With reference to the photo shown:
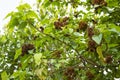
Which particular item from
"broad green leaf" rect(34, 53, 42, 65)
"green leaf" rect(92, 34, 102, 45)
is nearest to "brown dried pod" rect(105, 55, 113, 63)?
"green leaf" rect(92, 34, 102, 45)

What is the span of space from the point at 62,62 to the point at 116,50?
413 millimetres

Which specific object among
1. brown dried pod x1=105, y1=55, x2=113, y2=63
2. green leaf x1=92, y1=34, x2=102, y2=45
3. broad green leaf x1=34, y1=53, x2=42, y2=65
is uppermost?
green leaf x1=92, y1=34, x2=102, y2=45

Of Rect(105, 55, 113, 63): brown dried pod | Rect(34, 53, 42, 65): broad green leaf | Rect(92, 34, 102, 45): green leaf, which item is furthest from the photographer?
Rect(105, 55, 113, 63): brown dried pod

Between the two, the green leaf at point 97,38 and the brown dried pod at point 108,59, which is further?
the brown dried pod at point 108,59

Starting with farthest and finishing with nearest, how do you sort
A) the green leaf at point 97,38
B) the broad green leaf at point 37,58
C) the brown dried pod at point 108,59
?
the brown dried pod at point 108,59
the broad green leaf at point 37,58
the green leaf at point 97,38

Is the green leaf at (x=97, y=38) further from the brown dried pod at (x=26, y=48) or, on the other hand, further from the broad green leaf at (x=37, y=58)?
the brown dried pod at (x=26, y=48)

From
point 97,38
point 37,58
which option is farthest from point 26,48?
point 97,38

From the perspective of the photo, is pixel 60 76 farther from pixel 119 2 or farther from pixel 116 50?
pixel 119 2

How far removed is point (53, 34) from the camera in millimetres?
1948

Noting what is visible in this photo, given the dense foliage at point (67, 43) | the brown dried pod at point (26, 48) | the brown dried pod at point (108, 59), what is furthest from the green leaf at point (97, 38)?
the brown dried pod at point (26, 48)

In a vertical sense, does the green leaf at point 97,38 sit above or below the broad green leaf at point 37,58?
above

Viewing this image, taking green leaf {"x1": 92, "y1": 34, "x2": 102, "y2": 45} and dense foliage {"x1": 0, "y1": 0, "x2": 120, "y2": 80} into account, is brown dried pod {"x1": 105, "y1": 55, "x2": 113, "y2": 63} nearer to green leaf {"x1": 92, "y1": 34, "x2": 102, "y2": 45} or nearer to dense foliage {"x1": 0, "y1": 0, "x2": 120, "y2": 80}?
dense foliage {"x1": 0, "y1": 0, "x2": 120, "y2": 80}

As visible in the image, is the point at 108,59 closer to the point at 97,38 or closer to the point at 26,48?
the point at 97,38

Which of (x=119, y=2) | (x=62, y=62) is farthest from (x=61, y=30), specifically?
(x=119, y=2)
